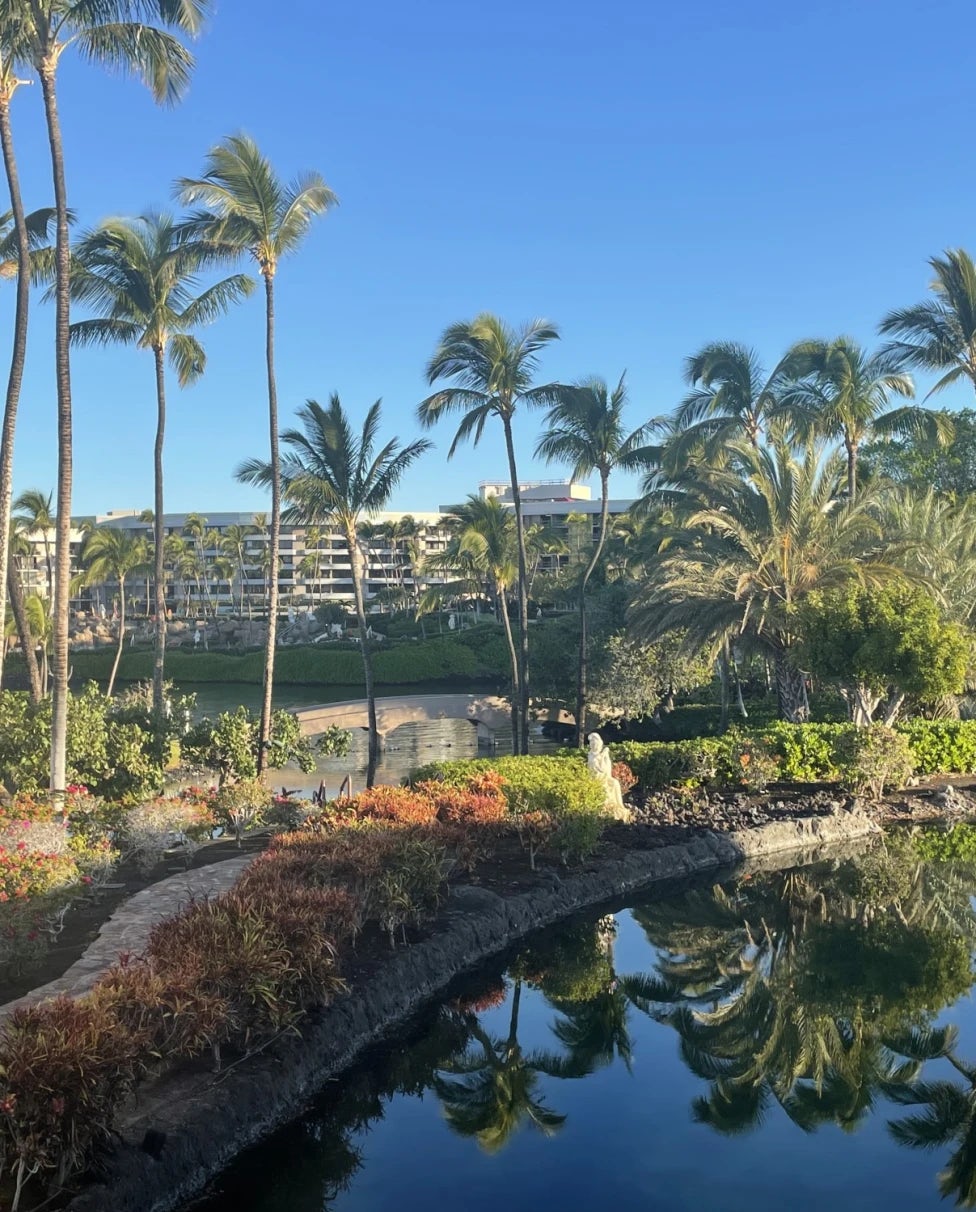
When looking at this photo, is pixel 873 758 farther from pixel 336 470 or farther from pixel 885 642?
pixel 336 470

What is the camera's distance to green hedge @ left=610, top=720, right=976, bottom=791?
21.4m

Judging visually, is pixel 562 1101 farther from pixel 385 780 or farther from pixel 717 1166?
pixel 385 780

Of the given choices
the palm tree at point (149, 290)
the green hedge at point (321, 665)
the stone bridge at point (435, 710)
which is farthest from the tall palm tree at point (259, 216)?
the green hedge at point (321, 665)

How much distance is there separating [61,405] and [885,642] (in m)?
15.6

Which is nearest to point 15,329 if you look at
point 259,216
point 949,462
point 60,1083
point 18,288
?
point 18,288

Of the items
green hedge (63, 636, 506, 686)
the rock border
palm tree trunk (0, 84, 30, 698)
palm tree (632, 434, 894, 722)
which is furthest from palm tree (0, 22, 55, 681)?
green hedge (63, 636, 506, 686)

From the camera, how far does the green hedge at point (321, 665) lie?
59.9 m

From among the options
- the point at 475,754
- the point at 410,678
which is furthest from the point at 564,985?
the point at 410,678

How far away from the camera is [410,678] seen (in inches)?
2350

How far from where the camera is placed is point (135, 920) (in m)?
12.3

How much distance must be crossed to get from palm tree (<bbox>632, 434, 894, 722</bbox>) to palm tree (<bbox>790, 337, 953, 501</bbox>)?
5.31m

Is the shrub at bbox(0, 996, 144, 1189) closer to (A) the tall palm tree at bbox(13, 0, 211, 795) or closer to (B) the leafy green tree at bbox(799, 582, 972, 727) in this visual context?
(A) the tall palm tree at bbox(13, 0, 211, 795)

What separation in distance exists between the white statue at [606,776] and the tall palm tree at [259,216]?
6862mm

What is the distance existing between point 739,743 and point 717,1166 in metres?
14.2
